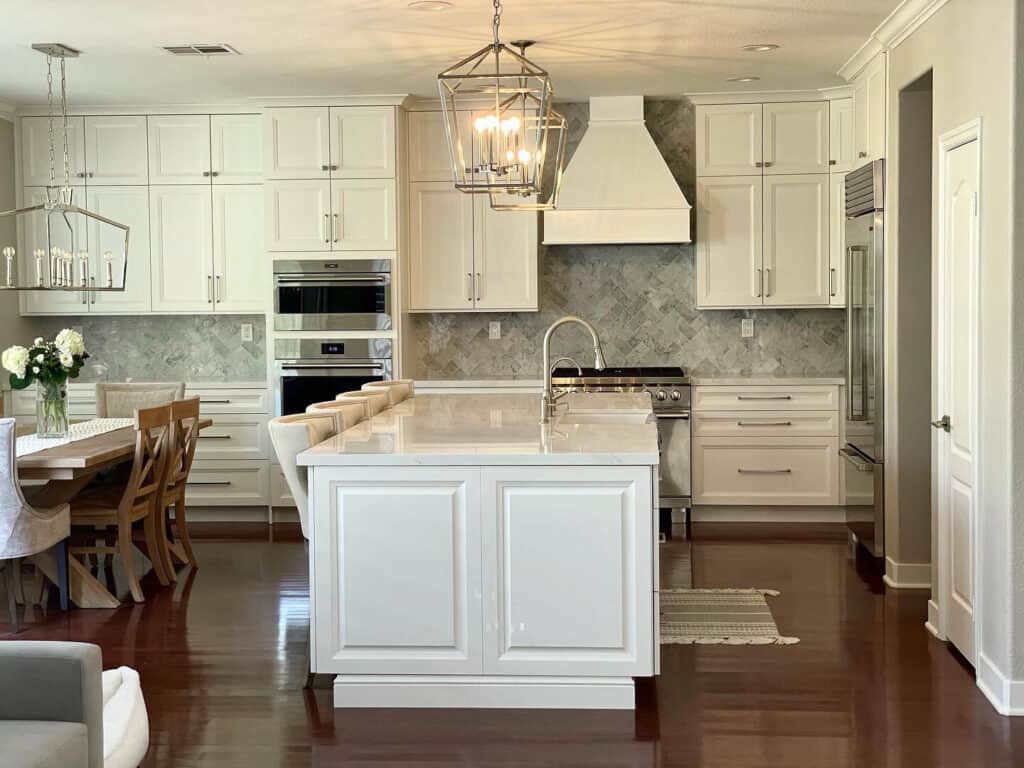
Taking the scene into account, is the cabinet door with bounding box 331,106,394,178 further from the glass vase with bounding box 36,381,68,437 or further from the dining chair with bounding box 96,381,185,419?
the glass vase with bounding box 36,381,68,437

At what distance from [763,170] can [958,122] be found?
2.96 metres

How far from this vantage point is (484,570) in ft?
12.3

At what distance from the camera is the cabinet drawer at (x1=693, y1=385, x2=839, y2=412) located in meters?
7.20

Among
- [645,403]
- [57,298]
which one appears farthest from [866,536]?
[57,298]

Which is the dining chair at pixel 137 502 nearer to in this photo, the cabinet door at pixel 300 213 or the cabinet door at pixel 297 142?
the cabinet door at pixel 300 213

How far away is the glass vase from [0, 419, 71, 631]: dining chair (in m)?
0.82

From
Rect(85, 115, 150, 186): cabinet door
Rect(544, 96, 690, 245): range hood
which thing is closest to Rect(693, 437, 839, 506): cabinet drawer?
Rect(544, 96, 690, 245): range hood

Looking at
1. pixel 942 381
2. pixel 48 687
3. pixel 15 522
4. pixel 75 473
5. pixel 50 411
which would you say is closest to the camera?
pixel 48 687

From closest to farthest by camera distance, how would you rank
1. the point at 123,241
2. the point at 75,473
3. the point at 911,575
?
the point at 75,473
the point at 911,575
the point at 123,241

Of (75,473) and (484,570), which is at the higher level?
(75,473)

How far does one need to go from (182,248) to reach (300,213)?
2.85 ft

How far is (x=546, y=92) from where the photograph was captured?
12.2 feet

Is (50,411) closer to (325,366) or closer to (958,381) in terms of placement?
(325,366)

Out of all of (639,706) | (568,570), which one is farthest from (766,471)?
(568,570)
